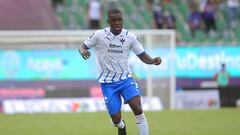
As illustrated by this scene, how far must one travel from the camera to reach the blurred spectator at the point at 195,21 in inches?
1241

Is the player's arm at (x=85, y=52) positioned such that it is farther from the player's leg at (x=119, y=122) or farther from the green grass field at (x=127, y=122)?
the green grass field at (x=127, y=122)

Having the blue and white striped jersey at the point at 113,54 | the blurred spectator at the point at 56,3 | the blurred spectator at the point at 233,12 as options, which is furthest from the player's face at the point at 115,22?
the blurred spectator at the point at 233,12

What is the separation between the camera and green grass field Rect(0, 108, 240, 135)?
54.4 feet

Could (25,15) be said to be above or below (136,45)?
above

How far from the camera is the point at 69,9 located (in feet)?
Answer: 102

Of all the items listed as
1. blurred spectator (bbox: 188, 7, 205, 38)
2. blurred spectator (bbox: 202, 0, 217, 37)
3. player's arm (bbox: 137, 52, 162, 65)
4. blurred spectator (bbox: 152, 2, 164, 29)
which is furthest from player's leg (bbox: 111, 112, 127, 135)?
blurred spectator (bbox: 202, 0, 217, 37)

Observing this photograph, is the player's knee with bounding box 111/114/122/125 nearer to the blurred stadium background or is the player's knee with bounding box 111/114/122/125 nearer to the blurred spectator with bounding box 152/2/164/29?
the blurred stadium background

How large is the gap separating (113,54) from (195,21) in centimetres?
1940

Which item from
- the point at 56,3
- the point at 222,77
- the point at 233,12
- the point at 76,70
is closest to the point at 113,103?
the point at 76,70

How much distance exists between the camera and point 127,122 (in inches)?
764

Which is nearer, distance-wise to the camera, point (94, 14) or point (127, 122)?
point (127, 122)

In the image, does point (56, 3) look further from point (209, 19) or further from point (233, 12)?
point (233, 12)

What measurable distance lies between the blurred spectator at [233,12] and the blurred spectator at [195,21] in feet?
6.14

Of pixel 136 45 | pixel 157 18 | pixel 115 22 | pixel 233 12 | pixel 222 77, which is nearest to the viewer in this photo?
pixel 115 22
